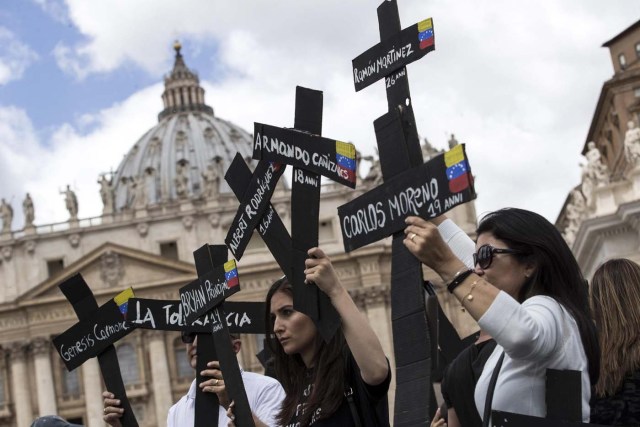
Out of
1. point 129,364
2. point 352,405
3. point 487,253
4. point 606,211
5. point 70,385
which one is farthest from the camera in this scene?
point 129,364

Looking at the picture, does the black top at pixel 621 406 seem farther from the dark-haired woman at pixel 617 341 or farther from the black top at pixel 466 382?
the black top at pixel 466 382

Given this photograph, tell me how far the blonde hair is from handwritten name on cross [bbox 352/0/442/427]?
708 millimetres

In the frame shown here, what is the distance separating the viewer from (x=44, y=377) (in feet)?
184

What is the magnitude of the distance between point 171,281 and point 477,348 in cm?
5121

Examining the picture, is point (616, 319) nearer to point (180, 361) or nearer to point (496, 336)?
point (496, 336)

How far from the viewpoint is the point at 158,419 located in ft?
183

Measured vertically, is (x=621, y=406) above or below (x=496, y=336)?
below

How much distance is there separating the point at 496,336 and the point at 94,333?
4.25m

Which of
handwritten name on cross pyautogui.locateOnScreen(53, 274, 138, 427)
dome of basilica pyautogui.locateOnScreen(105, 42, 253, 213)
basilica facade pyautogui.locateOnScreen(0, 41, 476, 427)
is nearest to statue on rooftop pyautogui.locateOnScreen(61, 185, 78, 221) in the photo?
basilica facade pyautogui.locateOnScreen(0, 41, 476, 427)

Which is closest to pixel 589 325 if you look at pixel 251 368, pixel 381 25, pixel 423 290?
pixel 423 290

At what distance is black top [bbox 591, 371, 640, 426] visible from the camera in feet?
16.8

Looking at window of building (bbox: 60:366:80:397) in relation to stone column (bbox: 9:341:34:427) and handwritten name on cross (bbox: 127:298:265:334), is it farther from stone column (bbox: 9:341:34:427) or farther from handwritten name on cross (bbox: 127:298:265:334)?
handwritten name on cross (bbox: 127:298:265:334)

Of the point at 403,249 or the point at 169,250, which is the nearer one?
the point at 403,249

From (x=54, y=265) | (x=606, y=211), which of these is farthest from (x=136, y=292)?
(x=606, y=211)
